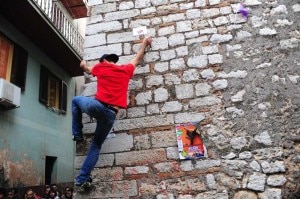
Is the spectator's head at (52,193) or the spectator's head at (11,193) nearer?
the spectator's head at (11,193)

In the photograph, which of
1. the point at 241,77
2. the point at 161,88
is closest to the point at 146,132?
the point at 161,88

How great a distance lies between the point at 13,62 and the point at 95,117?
5.21 meters

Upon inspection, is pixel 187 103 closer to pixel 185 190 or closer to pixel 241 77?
pixel 241 77

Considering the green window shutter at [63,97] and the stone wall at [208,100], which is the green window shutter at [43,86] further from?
the stone wall at [208,100]

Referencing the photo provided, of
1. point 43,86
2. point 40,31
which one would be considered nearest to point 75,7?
point 40,31

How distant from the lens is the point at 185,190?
3635 millimetres

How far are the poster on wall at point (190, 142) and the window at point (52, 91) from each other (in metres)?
6.11

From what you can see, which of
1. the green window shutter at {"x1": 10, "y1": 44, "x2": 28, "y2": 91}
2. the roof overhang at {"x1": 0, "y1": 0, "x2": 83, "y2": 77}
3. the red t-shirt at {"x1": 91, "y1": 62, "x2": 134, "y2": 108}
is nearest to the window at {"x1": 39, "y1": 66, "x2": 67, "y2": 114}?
the roof overhang at {"x1": 0, "y1": 0, "x2": 83, "y2": 77}

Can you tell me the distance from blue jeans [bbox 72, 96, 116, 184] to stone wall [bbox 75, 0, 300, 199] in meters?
0.33

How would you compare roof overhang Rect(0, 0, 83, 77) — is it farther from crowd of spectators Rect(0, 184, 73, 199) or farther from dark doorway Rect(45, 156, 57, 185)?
crowd of spectators Rect(0, 184, 73, 199)

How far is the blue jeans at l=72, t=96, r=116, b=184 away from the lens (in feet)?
11.6

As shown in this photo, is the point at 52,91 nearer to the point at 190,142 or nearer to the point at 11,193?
the point at 11,193

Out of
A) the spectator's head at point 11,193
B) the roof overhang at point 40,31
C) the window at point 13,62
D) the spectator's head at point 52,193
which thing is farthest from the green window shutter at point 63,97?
the spectator's head at point 11,193

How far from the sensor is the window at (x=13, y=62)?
7.50 m
